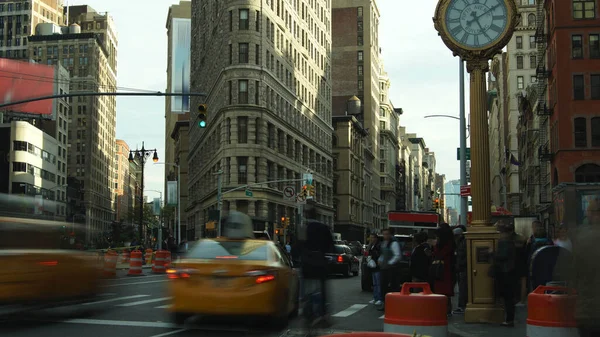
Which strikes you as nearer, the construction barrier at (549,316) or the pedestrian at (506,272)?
the construction barrier at (549,316)

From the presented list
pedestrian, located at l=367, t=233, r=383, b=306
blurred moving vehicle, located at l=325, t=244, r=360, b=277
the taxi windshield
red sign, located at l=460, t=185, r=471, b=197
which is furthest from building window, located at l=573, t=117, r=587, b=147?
the taxi windshield

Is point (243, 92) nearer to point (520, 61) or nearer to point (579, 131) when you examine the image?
point (579, 131)

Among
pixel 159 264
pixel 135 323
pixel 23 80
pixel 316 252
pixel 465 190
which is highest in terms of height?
pixel 23 80

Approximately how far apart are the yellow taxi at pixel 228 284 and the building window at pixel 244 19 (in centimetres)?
5569

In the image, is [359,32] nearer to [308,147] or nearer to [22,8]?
[308,147]

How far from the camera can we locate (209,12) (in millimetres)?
81438

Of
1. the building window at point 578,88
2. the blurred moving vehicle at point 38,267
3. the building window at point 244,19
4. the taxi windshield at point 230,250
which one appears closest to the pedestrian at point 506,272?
the taxi windshield at point 230,250

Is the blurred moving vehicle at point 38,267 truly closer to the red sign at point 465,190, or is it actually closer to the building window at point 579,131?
the red sign at point 465,190

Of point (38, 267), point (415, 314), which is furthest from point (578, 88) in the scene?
point (415, 314)

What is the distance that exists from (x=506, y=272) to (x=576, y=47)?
147 ft

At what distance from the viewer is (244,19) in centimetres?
6662

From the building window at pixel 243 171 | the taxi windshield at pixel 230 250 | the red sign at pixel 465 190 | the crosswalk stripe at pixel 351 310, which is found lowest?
the crosswalk stripe at pixel 351 310

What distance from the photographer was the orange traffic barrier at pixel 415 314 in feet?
23.7

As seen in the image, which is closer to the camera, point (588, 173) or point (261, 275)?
point (261, 275)
